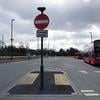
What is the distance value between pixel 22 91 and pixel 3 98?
2098 millimetres

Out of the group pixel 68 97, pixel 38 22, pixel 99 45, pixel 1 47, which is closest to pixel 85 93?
pixel 68 97

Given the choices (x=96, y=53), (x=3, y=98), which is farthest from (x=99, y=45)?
(x=3, y=98)

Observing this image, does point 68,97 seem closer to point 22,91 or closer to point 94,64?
point 22,91

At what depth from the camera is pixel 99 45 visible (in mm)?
49625

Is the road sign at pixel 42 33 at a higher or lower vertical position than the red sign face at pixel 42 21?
lower

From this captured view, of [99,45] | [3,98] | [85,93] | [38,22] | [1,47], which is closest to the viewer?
[3,98]

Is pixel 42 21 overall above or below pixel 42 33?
above

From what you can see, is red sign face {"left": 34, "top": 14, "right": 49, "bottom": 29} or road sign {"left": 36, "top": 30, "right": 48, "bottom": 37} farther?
road sign {"left": 36, "top": 30, "right": 48, "bottom": 37}

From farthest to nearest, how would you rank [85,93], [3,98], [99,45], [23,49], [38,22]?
[23,49], [99,45], [38,22], [85,93], [3,98]

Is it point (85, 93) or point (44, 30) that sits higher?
point (44, 30)

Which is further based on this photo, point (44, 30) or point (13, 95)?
point (44, 30)

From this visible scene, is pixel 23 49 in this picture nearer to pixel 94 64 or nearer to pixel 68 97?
pixel 94 64

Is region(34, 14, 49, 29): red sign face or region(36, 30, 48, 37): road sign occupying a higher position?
region(34, 14, 49, 29): red sign face

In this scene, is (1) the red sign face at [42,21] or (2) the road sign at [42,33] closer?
(1) the red sign face at [42,21]
